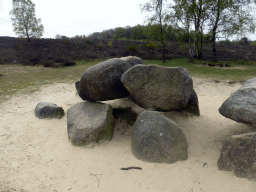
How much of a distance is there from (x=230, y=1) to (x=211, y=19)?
1797mm

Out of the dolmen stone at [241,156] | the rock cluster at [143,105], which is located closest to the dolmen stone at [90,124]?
the rock cluster at [143,105]

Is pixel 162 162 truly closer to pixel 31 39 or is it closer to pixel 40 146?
pixel 40 146

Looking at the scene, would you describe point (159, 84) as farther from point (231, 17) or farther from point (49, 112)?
point (231, 17)

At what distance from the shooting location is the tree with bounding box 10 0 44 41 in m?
22.4

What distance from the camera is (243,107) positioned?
3062mm

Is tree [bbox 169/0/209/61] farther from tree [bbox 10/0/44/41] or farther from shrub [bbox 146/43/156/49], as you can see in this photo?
tree [bbox 10/0/44/41]

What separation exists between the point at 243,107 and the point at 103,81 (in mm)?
2957

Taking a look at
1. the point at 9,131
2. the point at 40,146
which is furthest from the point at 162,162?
the point at 9,131

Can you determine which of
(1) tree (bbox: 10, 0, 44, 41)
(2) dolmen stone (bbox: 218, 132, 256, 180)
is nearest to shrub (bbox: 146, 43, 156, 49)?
(1) tree (bbox: 10, 0, 44, 41)

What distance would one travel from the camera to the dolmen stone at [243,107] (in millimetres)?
2961

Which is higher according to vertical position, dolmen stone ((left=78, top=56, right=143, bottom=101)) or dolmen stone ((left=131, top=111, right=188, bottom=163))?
dolmen stone ((left=78, top=56, right=143, bottom=101))

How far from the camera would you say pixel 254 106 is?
2988mm

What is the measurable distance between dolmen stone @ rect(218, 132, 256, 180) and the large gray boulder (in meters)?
1.36

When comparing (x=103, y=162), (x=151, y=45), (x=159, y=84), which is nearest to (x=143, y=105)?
(x=159, y=84)
